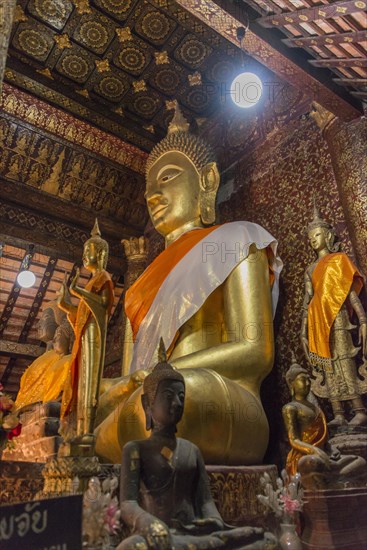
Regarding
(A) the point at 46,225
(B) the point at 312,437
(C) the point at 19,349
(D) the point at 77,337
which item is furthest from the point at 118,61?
(C) the point at 19,349

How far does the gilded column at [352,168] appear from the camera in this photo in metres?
3.16

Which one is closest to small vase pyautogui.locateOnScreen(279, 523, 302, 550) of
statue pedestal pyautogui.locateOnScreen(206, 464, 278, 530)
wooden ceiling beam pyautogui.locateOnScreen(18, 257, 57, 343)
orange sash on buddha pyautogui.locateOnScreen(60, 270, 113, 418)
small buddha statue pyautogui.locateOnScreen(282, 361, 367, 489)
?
statue pedestal pyautogui.locateOnScreen(206, 464, 278, 530)

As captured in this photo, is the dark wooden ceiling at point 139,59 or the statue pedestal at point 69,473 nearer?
the statue pedestal at point 69,473

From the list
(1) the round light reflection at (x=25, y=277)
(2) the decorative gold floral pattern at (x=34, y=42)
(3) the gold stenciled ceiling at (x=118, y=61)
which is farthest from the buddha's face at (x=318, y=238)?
(1) the round light reflection at (x=25, y=277)

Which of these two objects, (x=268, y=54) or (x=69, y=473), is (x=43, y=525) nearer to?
(x=69, y=473)

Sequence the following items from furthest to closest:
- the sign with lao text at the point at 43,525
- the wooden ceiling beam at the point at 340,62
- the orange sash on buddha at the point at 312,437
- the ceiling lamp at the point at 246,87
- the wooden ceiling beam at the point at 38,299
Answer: the wooden ceiling beam at the point at 38,299
the ceiling lamp at the point at 246,87
the wooden ceiling beam at the point at 340,62
the orange sash on buddha at the point at 312,437
the sign with lao text at the point at 43,525

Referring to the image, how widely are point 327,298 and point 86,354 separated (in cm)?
157

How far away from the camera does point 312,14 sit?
2650 mm

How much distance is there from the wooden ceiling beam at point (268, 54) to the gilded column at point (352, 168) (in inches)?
4.7

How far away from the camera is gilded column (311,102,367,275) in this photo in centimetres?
316

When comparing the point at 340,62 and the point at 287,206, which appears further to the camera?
the point at 287,206

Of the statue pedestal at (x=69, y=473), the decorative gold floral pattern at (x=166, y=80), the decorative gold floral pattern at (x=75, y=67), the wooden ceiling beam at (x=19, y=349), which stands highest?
the decorative gold floral pattern at (x=166, y=80)

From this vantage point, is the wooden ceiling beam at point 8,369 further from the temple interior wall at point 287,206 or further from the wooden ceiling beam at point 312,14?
the wooden ceiling beam at point 312,14

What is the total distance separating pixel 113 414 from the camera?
8.63 feet
